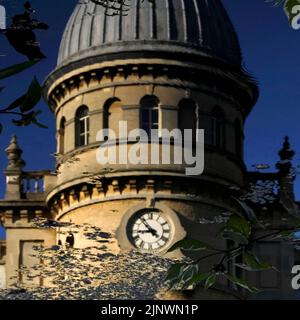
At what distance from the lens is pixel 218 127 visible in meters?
39.5

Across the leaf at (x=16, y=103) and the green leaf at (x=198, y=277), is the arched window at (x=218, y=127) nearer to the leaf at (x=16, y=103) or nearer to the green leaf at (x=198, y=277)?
the green leaf at (x=198, y=277)

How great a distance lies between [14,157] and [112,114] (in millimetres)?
3688

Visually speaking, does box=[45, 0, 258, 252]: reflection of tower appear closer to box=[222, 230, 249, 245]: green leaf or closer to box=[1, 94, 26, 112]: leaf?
box=[222, 230, 249, 245]: green leaf

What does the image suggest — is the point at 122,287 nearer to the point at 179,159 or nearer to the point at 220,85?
the point at 179,159

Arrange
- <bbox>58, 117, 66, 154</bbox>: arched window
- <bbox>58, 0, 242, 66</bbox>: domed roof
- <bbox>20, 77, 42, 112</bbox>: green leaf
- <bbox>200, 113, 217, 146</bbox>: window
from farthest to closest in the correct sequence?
1. <bbox>58, 117, 66, 154</bbox>: arched window
2. <bbox>200, 113, 217, 146</bbox>: window
3. <bbox>58, 0, 242, 66</bbox>: domed roof
4. <bbox>20, 77, 42, 112</bbox>: green leaf

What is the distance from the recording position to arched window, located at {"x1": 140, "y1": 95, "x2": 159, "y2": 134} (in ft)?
125

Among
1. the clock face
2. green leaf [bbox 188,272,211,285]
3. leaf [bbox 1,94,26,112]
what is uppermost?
the clock face

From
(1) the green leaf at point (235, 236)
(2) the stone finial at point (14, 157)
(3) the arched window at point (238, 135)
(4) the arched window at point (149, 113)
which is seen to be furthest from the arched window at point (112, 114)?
(1) the green leaf at point (235, 236)

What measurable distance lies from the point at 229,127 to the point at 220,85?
3.94 feet

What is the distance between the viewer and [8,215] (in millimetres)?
40250

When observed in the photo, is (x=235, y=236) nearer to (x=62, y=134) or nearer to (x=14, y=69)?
(x=14, y=69)

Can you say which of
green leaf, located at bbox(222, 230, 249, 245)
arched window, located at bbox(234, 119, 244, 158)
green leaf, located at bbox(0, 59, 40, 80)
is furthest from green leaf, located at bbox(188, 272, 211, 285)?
arched window, located at bbox(234, 119, 244, 158)

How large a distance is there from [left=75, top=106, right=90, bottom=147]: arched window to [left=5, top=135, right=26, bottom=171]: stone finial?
7.71ft

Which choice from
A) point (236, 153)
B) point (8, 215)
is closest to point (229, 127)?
point (236, 153)
